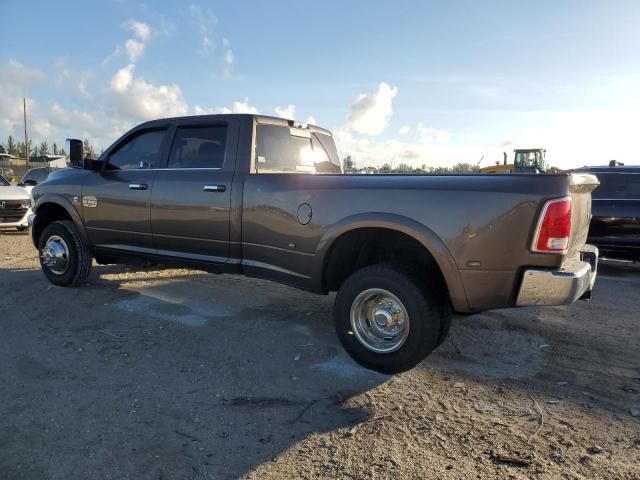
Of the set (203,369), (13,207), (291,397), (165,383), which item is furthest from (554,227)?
(13,207)

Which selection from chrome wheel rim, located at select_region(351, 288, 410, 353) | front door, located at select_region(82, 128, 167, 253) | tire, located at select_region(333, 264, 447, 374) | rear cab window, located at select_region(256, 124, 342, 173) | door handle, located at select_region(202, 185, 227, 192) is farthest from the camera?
front door, located at select_region(82, 128, 167, 253)

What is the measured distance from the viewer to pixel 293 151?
199 inches

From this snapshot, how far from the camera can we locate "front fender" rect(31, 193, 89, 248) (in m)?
5.61

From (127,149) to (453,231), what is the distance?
3.98 meters

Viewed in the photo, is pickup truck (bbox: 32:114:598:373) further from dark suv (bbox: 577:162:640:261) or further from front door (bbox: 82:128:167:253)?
→ dark suv (bbox: 577:162:640:261)

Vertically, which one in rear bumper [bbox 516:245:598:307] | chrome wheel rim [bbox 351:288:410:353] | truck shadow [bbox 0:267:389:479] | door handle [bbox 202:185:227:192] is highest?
door handle [bbox 202:185:227:192]

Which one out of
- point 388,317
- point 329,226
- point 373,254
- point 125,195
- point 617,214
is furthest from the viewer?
point 617,214

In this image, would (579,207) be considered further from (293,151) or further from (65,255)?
(65,255)

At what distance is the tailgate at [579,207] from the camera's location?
307 centimetres

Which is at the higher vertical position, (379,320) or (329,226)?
(329,226)

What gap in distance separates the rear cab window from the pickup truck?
16 millimetres

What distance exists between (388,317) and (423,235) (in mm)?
693

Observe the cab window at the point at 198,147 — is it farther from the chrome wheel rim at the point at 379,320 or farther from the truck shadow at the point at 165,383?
the chrome wheel rim at the point at 379,320

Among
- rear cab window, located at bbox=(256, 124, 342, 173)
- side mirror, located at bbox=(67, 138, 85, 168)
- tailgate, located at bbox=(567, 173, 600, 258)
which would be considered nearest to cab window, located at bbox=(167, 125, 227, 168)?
rear cab window, located at bbox=(256, 124, 342, 173)
